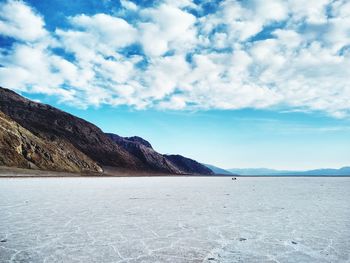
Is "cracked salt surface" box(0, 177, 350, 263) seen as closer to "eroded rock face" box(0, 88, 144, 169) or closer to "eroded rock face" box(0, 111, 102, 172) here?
"eroded rock face" box(0, 111, 102, 172)

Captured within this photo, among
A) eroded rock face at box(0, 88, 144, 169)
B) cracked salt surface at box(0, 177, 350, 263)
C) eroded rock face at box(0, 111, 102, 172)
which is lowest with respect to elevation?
cracked salt surface at box(0, 177, 350, 263)

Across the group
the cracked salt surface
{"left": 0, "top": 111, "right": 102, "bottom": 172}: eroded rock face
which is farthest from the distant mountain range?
the cracked salt surface

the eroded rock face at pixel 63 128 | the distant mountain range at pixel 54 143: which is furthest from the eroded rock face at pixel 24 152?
the eroded rock face at pixel 63 128

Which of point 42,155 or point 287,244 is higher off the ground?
point 42,155

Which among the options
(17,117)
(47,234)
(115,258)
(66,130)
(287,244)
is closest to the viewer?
(115,258)

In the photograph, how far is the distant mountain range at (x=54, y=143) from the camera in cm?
6994

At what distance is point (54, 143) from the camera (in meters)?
101

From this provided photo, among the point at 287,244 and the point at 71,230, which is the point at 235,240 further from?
the point at 71,230

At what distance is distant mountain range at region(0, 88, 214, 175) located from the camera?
69938 mm

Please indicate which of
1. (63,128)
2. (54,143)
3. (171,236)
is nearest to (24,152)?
(54,143)

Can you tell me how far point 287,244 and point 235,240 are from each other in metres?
1.24

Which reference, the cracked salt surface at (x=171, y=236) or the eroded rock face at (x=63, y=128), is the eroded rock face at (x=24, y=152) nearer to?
the eroded rock face at (x=63, y=128)

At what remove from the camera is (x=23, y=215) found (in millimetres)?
11781

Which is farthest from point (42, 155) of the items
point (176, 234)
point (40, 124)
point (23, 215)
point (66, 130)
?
point (176, 234)
